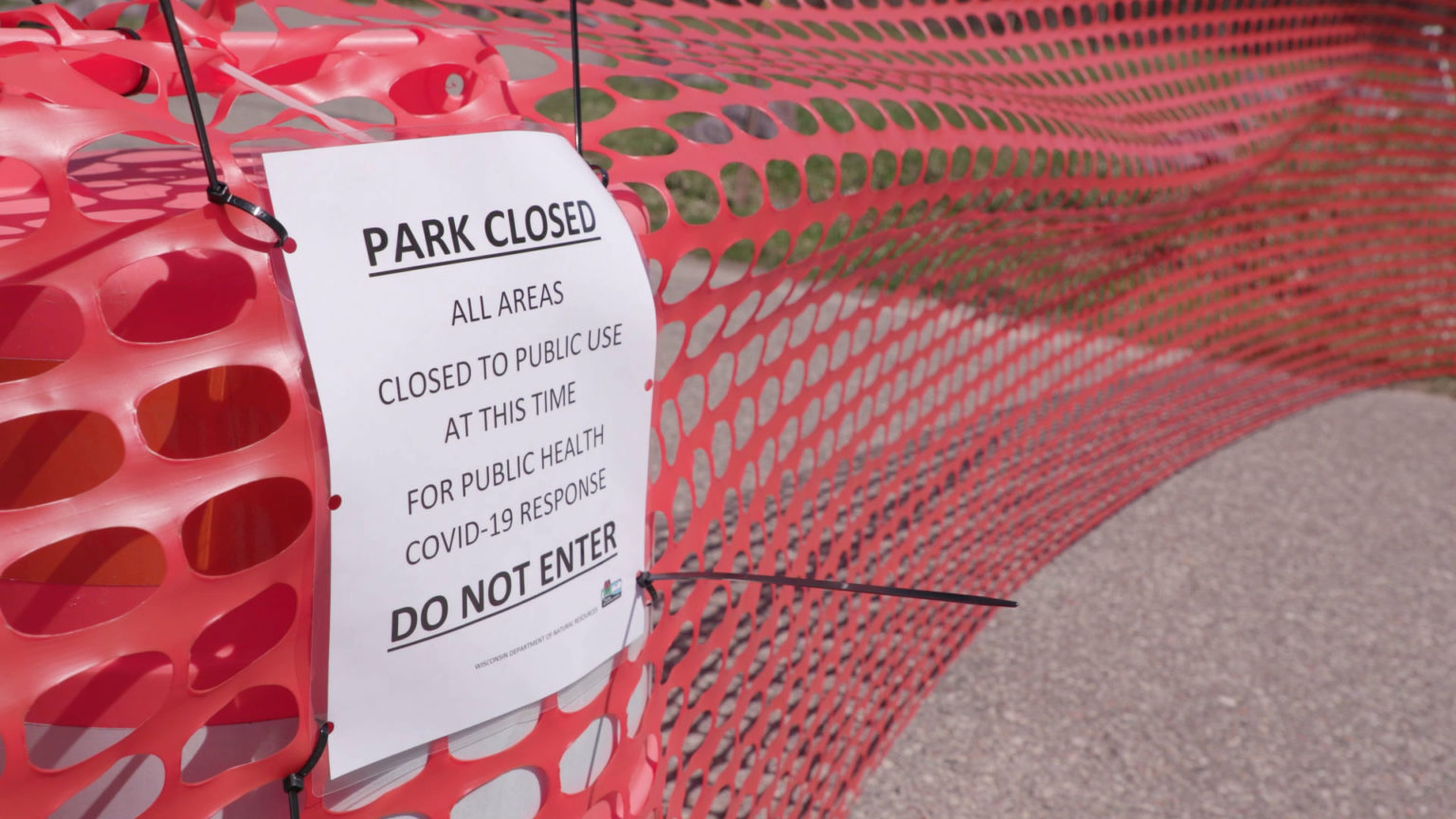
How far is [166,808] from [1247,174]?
18.3ft

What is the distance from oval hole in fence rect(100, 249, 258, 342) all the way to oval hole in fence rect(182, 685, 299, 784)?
41 cm

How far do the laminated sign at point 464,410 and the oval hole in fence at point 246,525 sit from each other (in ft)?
0.27

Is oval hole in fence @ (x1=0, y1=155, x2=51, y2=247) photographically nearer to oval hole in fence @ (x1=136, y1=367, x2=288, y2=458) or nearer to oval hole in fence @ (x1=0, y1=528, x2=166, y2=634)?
oval hole in fence @ (x1=136, y1=367, x2=288, y2=458)

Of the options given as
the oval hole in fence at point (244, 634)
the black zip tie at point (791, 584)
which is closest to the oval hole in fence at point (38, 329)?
the oval hole in fence at point (244, 634)

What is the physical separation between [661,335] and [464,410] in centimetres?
53

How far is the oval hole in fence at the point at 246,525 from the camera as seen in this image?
3.80ft

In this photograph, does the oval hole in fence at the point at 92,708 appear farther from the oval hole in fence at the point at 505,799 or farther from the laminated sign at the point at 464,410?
the oval hole in fence at the point at 505,799

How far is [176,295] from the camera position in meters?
1.10

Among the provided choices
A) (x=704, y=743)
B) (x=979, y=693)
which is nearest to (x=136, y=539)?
(x=704, y=743)

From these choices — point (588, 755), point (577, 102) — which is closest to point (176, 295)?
point (577, 102)

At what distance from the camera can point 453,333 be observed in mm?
1246

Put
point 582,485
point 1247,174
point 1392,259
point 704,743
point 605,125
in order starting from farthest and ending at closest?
point 1392,259 < point 1247,174 < point 704,743 < point 605,125 < point 582,485

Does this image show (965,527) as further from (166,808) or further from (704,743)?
(166,808)

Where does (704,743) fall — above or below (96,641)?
below
